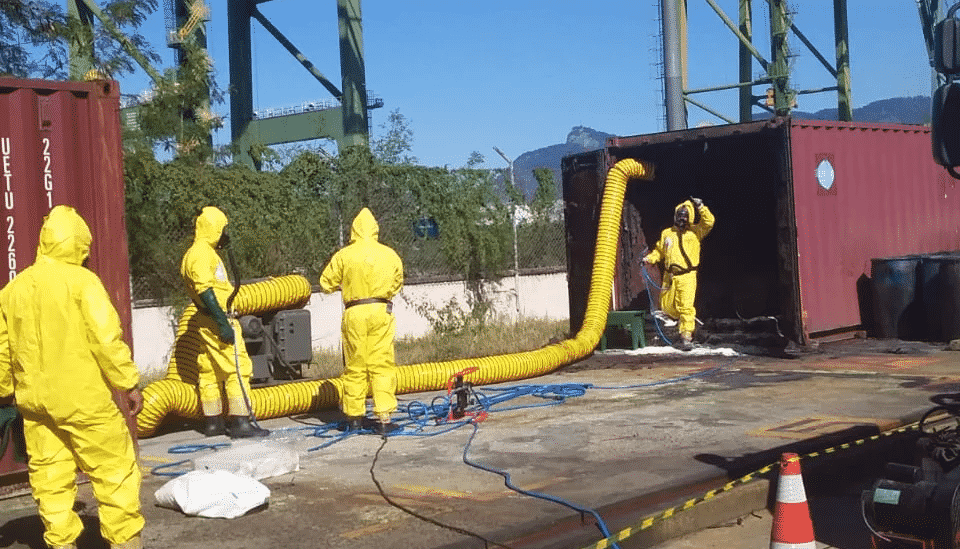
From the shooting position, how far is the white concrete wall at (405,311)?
13984 mm

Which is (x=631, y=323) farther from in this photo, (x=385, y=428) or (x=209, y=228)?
(x=209, y=228)

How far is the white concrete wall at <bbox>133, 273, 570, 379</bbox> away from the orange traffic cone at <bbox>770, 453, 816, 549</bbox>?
33.3 feet

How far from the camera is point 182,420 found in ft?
34.4

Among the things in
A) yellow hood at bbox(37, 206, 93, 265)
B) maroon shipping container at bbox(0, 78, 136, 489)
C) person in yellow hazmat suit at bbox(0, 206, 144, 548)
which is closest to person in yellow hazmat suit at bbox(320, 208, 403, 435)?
maroon shipping container at bbox(0, 78, 136, 489)

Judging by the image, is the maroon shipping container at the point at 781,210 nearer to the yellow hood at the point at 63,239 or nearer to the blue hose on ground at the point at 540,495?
the blue hose on ground at the point at 540,495

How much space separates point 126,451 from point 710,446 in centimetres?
418

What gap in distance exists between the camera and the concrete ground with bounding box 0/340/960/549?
19.4 feet

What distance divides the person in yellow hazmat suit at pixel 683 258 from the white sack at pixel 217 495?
28.4 ft

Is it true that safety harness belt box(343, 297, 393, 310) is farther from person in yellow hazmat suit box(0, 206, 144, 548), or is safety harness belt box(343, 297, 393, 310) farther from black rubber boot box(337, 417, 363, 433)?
person in yellow hazmat suit box(0, 206, 144, 548)

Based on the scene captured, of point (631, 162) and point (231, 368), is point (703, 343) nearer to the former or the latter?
point (631, 162)

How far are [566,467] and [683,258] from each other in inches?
283

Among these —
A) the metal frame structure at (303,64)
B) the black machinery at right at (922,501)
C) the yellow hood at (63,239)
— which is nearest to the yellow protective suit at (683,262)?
the black machinery at right at (922,501)

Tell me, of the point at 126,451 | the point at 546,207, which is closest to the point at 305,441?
the point at 126,451

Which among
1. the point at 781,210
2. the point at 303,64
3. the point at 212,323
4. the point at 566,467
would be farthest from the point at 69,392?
the point at 303,64
